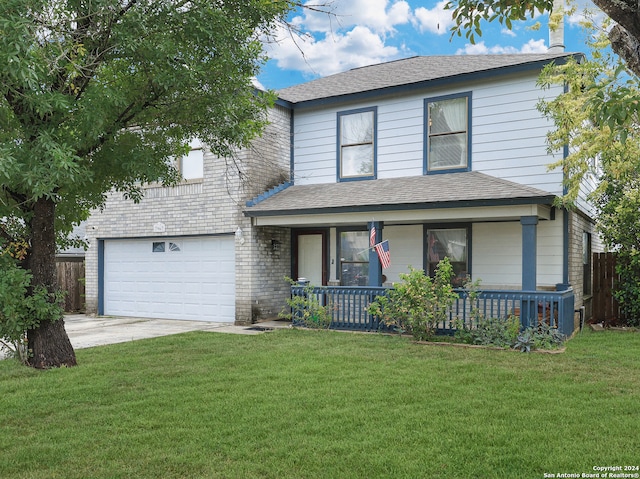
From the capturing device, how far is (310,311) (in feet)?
38.8

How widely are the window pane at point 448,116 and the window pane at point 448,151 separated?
6.5 inches

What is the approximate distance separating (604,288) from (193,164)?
10.6 meters

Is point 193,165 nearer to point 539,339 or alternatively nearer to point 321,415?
point 539,339

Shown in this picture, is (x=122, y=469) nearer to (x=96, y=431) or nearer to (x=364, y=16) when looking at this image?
(x=96, y=431)

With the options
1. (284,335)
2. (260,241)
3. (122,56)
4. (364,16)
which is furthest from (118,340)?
(364,16)

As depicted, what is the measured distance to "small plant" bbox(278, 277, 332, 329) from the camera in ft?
38.4

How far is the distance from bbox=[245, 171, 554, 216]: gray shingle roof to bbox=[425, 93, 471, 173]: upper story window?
0.29m

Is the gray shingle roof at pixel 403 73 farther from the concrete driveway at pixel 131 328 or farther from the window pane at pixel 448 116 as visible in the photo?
the concrete driveway at pixel 131 328

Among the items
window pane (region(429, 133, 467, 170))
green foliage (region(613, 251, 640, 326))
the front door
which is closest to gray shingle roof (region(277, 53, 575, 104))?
window pane (region(429, 133, 467, 170))

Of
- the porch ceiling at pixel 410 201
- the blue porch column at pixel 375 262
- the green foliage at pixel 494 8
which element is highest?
the green foliage at pixel 494 8

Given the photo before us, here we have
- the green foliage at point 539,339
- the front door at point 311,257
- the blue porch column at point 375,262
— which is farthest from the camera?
the front door at point 311,257

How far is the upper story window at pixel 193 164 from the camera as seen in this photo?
13.8 m

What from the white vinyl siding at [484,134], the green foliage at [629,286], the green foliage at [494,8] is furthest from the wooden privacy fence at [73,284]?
the green foliage at [494,8]

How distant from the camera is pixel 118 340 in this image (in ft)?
34.8
